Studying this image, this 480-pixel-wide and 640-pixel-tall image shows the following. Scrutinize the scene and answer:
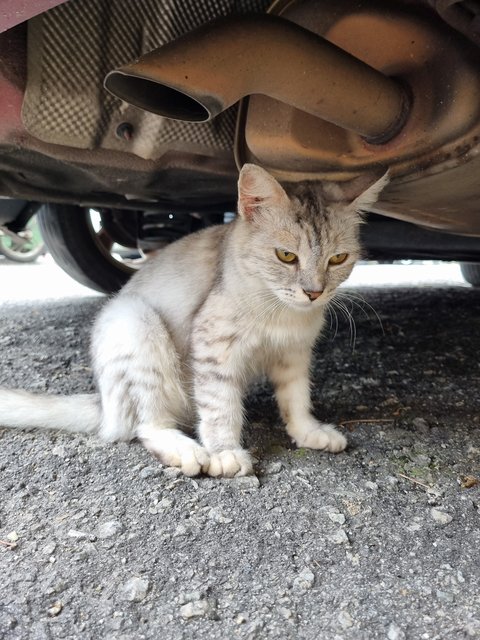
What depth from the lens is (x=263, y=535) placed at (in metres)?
1.54

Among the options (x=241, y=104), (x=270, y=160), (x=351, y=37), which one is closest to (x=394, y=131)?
(x=351, y=37)

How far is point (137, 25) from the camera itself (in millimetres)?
1701

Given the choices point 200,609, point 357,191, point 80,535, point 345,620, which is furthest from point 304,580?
point 357,191

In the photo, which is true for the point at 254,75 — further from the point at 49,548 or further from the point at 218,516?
the point at 49,548

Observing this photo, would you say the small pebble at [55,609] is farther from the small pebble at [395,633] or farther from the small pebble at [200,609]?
the small pebble at [395,633]

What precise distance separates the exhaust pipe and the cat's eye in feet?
1.77

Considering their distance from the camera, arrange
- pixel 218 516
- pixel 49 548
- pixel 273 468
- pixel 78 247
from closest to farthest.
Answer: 1. pixel 49 548
2. pixel 218 516
3. pixel 273 468
4. pixel 78 247

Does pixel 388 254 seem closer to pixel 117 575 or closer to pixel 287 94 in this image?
pixel 287 94

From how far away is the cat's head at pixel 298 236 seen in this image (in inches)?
77.2

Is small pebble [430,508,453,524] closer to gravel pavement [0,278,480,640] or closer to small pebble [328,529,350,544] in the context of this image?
gravel pavement [0,278,480,640]

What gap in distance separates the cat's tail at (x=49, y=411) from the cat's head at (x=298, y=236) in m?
0.84

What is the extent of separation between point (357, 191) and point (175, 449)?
1146 mm

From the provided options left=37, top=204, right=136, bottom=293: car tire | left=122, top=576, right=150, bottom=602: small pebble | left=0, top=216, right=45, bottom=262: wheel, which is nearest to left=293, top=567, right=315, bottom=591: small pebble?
left=122, top=576, right=150, bottom=602: small pebble

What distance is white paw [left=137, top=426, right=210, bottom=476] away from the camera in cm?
185
